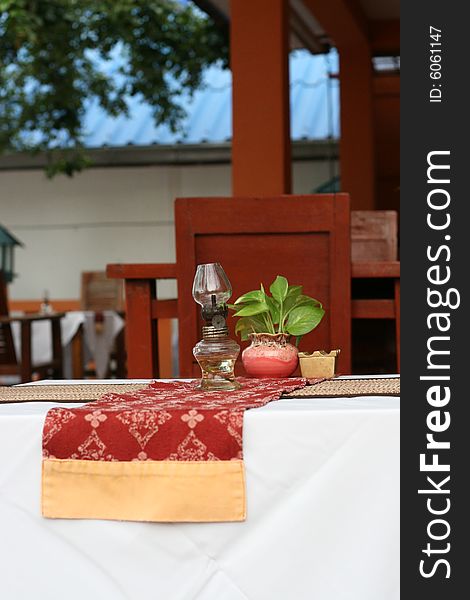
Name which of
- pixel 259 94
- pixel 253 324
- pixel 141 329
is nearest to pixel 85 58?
pixel 259 94

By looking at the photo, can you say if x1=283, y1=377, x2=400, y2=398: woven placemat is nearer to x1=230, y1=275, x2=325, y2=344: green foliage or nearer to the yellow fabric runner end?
x1=230, y1=275, x2=325, y2=344: green foliage

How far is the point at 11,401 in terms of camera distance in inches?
70.8

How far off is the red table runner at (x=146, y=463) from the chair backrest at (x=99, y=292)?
996 centimetres

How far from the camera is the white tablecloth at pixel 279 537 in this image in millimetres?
1476

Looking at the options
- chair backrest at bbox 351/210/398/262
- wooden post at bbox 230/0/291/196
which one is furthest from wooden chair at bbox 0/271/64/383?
chair backrest at bbox 351/210/398/262

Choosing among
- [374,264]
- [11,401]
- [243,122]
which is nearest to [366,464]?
[11,401]

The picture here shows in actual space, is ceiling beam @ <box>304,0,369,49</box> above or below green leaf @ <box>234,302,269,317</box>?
above

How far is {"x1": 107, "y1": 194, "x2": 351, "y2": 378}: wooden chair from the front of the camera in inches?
108

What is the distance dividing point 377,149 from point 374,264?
7.73 m

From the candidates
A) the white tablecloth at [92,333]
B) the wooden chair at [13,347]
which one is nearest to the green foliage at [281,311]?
the wooden chair at [13,347]

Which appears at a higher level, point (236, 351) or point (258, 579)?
point (236, 351)

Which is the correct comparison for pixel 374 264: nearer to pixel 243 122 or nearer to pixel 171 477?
pixel 171 477

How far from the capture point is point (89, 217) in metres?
13.0

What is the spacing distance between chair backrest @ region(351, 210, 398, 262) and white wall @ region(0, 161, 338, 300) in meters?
7.84
